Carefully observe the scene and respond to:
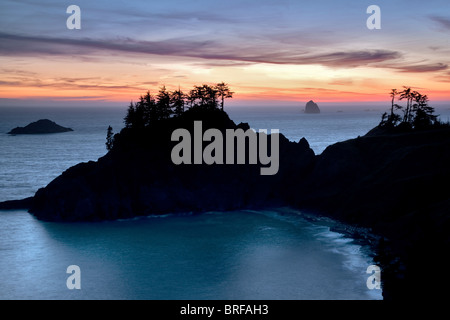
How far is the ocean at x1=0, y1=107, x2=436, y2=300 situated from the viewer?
43219mm

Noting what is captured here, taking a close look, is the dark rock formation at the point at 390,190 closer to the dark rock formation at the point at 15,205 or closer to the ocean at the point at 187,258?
the ocean at the point at 187,258

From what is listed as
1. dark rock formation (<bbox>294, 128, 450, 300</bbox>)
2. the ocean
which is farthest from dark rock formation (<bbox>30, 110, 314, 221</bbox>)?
dark rock formation (<bbox>294, 128, 450, 300</bbox>)

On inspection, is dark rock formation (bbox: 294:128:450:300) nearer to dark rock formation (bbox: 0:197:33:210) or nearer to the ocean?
the ocean

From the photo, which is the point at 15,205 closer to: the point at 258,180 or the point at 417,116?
the point at 258,180

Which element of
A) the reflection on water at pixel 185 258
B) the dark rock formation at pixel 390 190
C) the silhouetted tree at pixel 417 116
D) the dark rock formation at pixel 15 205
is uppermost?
the silhouetted tree at pixel 417 116

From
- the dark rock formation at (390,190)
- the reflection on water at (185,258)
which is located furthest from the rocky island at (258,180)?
the reflection on water at (185,258)

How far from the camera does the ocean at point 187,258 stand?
43.2 m

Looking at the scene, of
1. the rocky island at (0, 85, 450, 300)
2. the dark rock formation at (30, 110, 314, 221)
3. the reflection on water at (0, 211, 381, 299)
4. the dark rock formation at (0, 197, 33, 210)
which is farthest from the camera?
the dark rock formation at (0, 197, 33, 210)

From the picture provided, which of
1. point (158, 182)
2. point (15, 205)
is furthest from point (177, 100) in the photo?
point (15, 205)

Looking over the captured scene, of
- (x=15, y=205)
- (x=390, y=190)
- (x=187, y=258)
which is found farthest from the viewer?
(x=15, y=205)

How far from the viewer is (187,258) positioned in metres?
52.4

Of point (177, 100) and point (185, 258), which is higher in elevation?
point (177, 100)

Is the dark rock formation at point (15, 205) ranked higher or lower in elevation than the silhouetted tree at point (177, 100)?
lower
